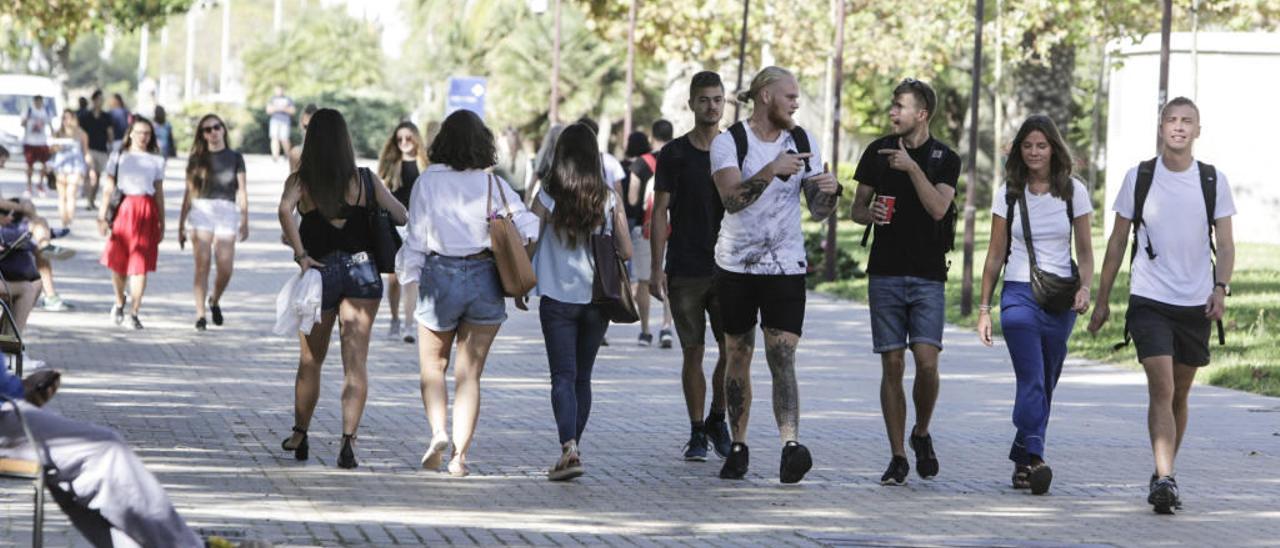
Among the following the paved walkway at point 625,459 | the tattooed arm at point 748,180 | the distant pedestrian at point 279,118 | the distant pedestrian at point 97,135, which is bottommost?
the paved walkway at point 625,459

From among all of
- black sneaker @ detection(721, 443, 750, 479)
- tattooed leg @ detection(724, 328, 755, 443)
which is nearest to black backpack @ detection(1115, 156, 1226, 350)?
tattooed leg @ detection(724, 328, 755, 443)

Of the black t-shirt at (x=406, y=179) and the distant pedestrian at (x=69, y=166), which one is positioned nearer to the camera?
the black t-shirt at (x=406, y=179)

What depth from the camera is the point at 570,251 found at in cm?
1001

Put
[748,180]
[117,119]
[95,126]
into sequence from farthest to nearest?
[117,119] → [95,126] → [748,180]

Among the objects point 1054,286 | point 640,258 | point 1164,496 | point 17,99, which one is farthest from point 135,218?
point 17,99

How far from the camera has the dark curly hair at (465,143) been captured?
32.3ft

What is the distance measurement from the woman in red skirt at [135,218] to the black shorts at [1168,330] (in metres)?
9.83

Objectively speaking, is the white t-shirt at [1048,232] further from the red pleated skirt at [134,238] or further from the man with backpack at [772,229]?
the red pleated skirt at [134,238]

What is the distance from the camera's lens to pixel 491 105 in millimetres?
65938

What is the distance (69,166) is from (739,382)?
73.2ft

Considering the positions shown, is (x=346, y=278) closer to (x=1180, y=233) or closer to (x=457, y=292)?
(x=457, y=292)

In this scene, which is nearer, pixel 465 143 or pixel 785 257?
pixel 785 257

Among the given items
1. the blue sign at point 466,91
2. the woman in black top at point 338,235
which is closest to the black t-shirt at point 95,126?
the blue sign at point 466,91

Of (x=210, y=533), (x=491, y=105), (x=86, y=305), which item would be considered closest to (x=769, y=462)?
(x=210, y=533)
